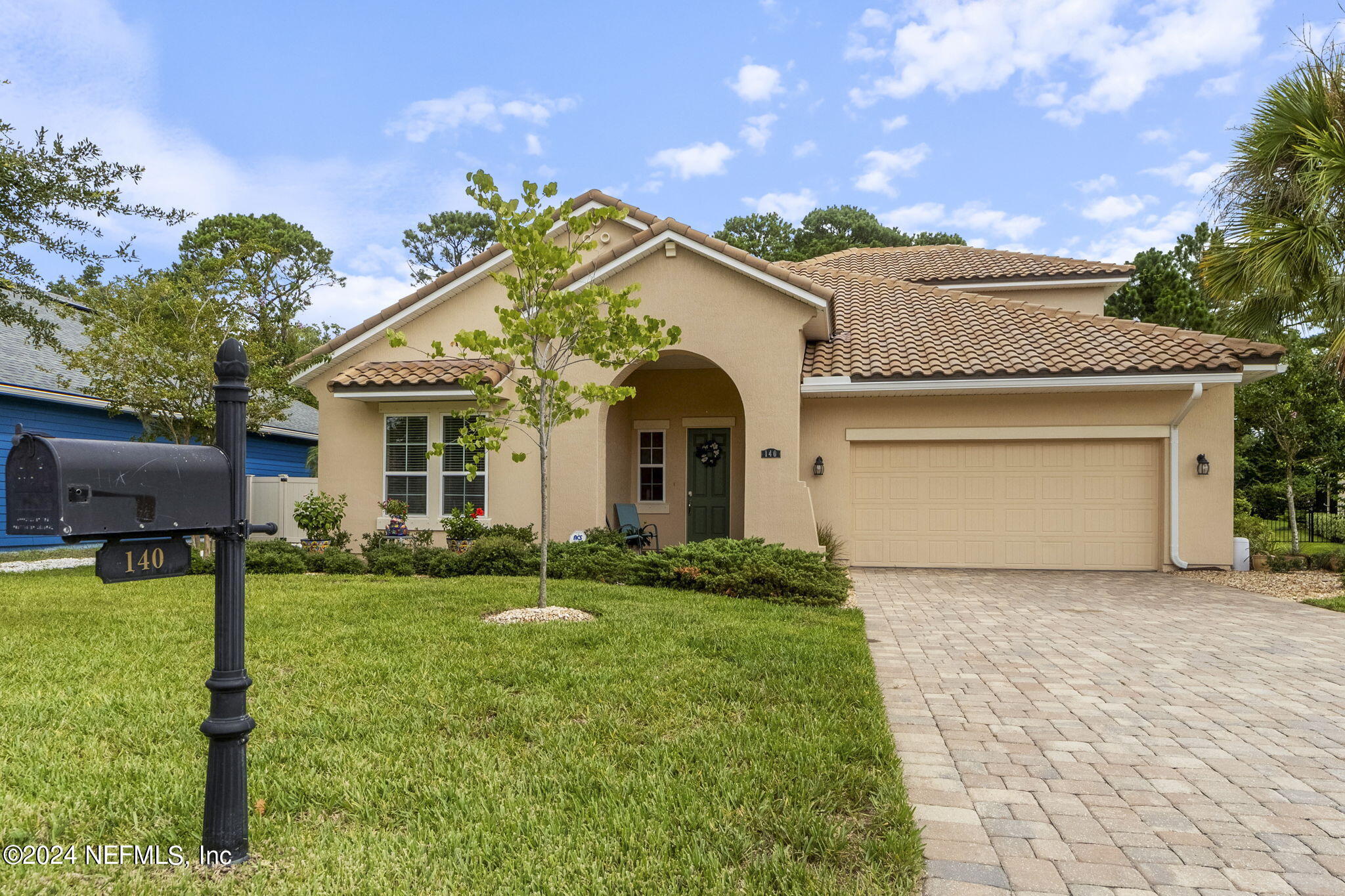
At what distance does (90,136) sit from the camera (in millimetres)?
8203

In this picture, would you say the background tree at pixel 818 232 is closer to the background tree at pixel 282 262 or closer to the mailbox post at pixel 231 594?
the background tree at pixel 282 262

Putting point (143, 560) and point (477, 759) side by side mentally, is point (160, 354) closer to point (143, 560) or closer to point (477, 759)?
→ point (477, 759)

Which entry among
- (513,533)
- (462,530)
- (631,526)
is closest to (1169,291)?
(631,526)

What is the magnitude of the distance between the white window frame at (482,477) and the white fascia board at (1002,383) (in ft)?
17.9

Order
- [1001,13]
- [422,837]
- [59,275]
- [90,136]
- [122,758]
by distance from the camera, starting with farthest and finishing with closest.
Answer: [1001,13] < [59,275] < [90,136] < [122,758] < [422,837]

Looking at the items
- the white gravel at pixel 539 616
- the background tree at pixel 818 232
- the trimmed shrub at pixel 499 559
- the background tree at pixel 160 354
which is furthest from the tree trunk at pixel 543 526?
the background tree at pixel 818 232

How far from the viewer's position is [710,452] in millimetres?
14797

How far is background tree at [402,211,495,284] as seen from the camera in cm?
3972

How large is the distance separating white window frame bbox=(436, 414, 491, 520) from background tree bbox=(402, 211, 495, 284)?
29064 millimetres

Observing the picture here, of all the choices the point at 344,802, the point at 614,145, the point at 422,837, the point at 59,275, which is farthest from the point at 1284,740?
the point at 614,145

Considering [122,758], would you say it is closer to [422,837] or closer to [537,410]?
[422,837]

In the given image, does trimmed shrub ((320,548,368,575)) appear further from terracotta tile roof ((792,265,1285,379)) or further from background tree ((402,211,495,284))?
background tree ((402,211,495,284))

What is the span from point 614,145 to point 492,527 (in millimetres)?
9077

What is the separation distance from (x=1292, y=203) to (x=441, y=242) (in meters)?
37.0
